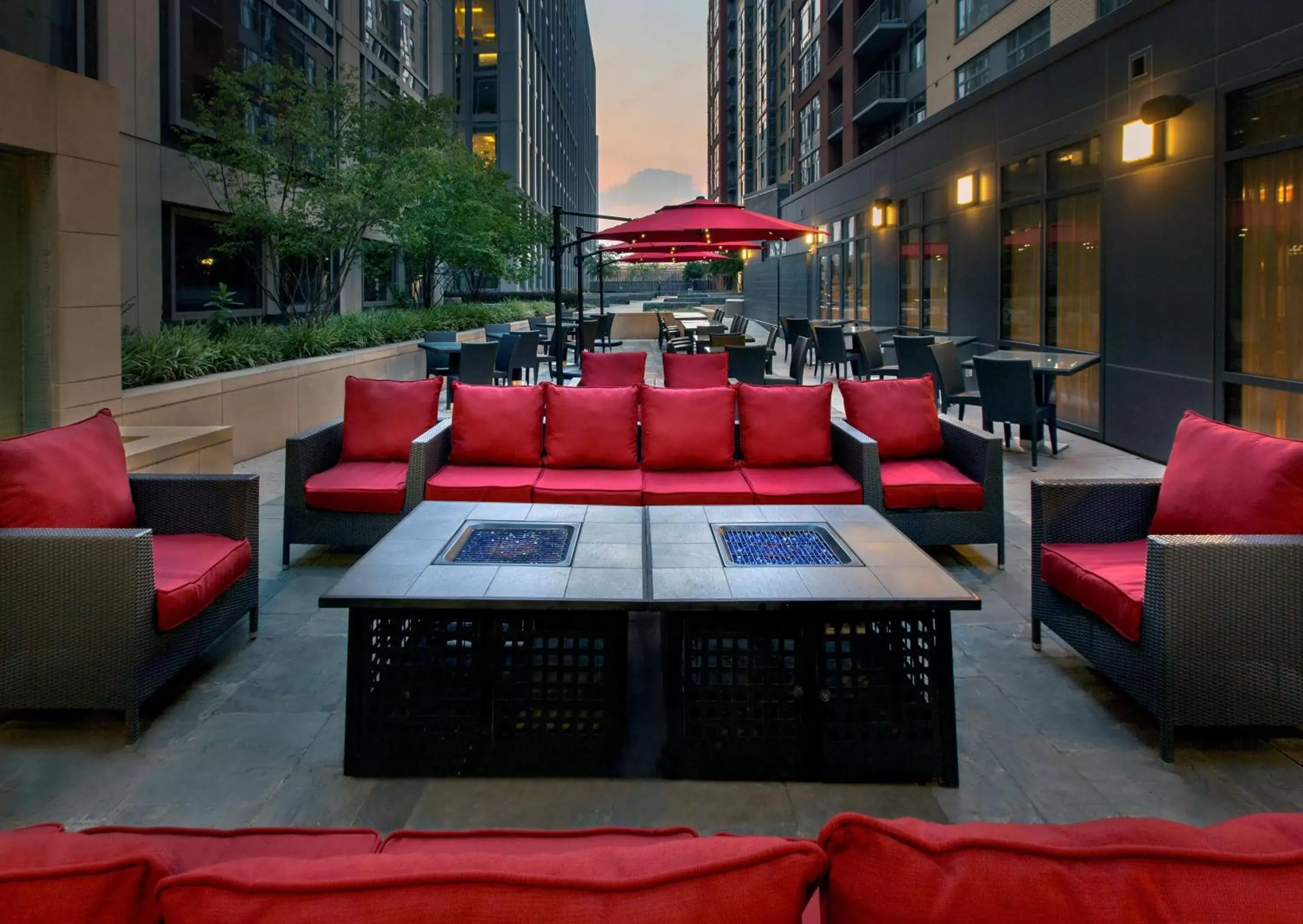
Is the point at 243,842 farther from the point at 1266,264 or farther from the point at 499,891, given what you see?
the point at 1266,264

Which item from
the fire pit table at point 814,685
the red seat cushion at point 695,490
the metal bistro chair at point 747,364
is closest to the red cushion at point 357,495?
the red seat cushion at point 695,490

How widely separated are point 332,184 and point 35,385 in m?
7.99

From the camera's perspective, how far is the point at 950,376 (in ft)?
37.8

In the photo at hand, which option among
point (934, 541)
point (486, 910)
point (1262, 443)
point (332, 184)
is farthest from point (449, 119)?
point (486, 910)

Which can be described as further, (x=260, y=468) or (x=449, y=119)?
(x=449, y=119)

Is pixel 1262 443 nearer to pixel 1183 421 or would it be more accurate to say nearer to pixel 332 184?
pixel 1183 421

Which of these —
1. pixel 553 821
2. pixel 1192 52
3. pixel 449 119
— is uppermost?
pixel 449 119

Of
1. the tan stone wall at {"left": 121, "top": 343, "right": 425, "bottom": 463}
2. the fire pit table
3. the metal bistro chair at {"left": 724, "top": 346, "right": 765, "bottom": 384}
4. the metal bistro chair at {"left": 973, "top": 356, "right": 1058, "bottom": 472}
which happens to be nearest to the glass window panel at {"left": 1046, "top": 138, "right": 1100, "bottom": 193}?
the metal bistro chair at {"left": 973, "top": 356, "right": 1058, "bottom": 472}

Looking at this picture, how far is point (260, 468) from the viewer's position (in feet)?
33.3

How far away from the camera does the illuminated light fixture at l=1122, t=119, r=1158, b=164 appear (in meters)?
9.92

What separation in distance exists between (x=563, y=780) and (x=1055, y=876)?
280cm

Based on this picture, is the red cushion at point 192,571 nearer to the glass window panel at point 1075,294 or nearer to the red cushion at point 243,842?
the red cushion at point 243,842

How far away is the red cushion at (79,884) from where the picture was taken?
3.36 ft

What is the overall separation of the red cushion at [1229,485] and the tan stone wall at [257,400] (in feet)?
23.3
